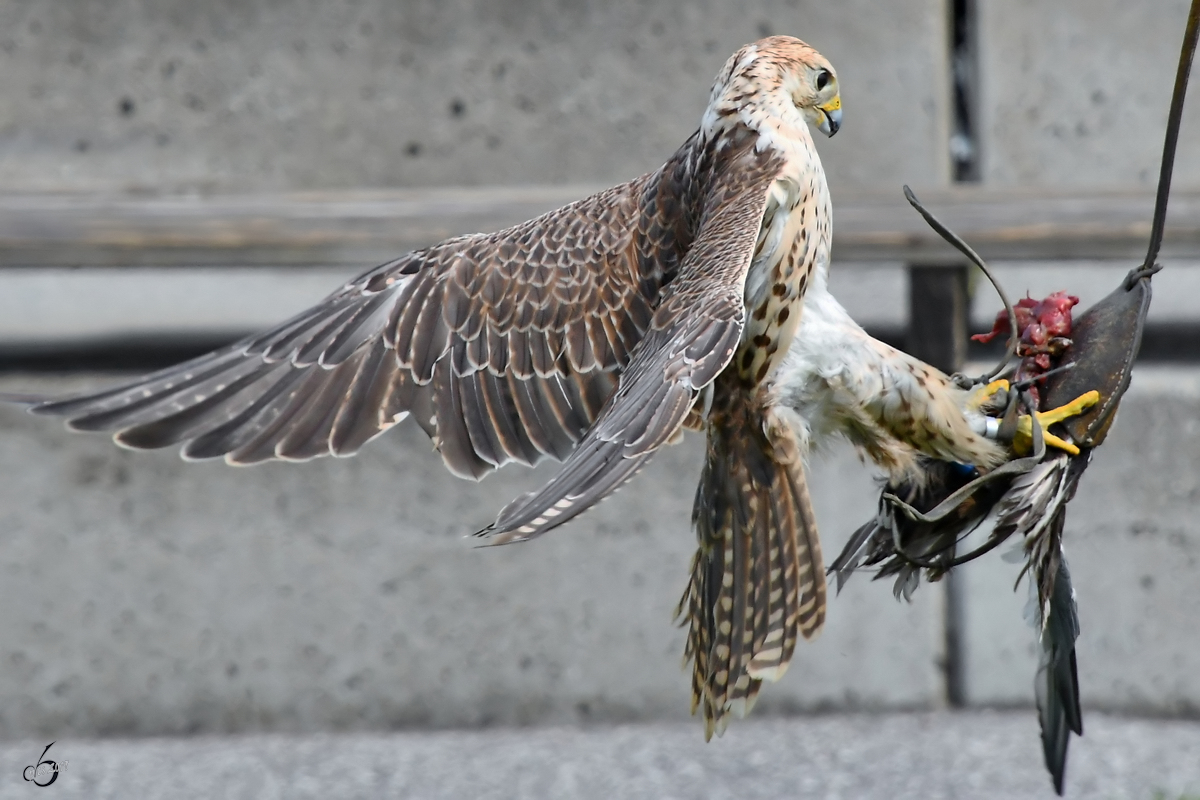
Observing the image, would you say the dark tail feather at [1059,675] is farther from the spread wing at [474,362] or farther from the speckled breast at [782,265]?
the spread wing at [474,362]

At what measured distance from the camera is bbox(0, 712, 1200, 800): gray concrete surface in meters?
3.75

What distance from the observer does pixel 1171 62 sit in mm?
3975

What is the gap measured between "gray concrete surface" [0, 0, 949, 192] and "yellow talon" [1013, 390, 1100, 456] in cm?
183

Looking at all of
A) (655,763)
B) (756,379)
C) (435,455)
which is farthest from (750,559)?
(435,455)

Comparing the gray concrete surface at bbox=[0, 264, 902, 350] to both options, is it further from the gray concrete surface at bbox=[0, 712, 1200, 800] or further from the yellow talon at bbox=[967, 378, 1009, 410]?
the yellow talon at bbox=[967, 378, 1009, 410]

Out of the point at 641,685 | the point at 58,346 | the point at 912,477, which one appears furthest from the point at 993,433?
the point at 58,346

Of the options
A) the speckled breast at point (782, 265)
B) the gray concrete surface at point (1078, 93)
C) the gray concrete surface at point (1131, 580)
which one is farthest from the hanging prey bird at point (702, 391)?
the gray concrete surface at point (1131, 580)

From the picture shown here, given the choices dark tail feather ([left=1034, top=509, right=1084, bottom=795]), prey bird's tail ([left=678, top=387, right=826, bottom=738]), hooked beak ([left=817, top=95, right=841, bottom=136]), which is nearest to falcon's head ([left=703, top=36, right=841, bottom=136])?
hooked beak ([left=817, top=95, right=841, bottom=136])

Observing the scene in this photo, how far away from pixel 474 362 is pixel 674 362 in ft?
2.22

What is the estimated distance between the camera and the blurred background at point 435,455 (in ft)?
Result: 13.2

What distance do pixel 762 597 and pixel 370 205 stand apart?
1830mm

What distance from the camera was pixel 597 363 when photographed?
2490 millimetres

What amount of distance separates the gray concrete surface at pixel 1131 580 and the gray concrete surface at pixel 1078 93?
25.5 inches

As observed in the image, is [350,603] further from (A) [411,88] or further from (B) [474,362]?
(B) [474,362]
